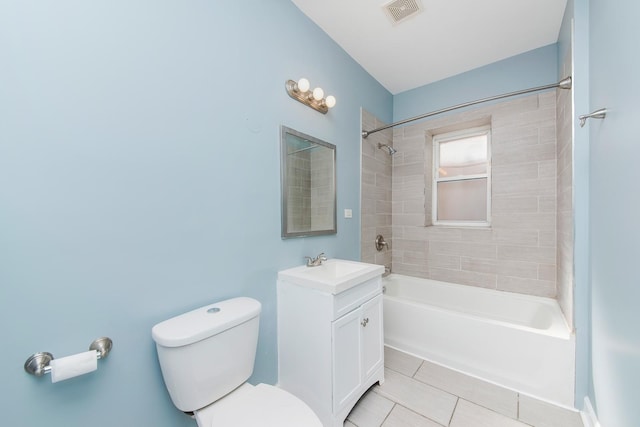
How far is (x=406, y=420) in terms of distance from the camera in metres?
1.41

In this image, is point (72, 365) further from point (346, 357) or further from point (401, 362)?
point (401, 362)

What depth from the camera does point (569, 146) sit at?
1.61 m

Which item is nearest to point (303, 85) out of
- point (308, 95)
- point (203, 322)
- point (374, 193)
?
point (308, 95)

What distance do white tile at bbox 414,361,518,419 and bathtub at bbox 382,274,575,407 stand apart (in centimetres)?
6

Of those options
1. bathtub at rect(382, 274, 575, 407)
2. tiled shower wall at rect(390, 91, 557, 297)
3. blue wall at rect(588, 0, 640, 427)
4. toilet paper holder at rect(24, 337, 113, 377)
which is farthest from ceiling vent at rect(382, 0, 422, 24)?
toilet paper holder at rect(24, 337, 113, 377)

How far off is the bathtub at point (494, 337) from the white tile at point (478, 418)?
332mm

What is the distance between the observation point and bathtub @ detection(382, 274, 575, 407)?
153 centimetres

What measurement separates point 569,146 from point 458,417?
1.86 metres

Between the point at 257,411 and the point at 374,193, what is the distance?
6.74ft

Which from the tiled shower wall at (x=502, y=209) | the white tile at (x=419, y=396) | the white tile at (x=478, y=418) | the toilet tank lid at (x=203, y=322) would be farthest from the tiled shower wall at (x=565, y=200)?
the toilet tank lid at (x=203, y=322)

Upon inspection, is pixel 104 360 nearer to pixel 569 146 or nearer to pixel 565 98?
pixel 569 146

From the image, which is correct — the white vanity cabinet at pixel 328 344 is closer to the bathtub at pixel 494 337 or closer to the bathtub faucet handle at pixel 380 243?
the bathtub at pixel 494 337

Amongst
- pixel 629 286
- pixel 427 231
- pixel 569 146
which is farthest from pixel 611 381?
pixel 427 231

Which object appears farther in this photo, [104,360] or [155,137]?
[155,137]
